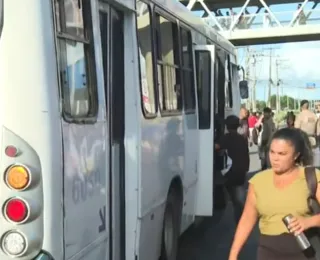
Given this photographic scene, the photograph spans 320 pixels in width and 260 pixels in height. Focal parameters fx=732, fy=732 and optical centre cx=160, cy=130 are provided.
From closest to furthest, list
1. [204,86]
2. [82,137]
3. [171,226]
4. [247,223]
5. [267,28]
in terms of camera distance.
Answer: [82,137] → [247,223] → [171,226] → [204,86] → [267,28]

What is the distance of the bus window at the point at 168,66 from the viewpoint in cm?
715

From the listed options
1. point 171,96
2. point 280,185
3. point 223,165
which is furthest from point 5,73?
point 223,165

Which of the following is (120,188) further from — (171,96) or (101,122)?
(171,96)

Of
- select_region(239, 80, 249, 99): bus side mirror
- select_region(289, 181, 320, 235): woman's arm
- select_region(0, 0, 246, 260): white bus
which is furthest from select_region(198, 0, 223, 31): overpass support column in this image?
select_region(289, 181, 320, 235): woman's arm

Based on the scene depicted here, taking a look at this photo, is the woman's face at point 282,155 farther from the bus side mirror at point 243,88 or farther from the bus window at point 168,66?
the bus side mirror at point 243,88

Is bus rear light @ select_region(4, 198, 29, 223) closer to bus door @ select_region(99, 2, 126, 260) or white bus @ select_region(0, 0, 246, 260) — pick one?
white bus @ select_region(0, 0, 246, 260)

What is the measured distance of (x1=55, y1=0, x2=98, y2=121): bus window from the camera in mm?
4363

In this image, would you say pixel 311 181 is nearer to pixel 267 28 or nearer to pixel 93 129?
pixel 93 129

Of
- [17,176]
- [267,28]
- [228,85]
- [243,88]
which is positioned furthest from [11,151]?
[267,28]

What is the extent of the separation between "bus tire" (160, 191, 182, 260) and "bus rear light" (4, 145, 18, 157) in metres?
3.53

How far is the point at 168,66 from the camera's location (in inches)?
298

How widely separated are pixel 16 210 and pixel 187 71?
4990 mm

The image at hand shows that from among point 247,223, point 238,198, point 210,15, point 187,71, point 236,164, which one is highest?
point 210,15

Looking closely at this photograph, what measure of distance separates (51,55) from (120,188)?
1.84 metres
